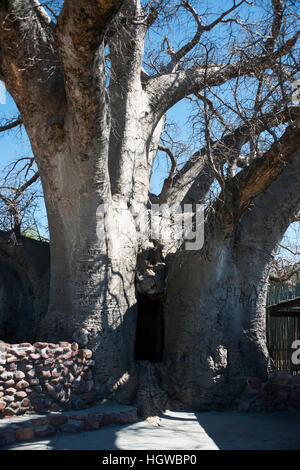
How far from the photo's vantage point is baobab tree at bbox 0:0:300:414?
17.2 feet

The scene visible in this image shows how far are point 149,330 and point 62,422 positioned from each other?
284cm

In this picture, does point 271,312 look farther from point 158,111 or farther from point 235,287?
point 158,111

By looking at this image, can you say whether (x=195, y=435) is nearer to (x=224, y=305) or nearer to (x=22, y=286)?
(x=224, y=305)

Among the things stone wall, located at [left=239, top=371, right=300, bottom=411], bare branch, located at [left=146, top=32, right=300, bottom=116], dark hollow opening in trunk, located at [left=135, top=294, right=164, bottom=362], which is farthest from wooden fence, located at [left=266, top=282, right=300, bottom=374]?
bare branch, located at [left=146, top=32, right=300, bottom=116]

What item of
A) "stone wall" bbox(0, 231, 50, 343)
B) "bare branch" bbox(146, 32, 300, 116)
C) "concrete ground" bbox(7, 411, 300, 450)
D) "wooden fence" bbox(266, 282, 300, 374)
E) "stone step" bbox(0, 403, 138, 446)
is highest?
"bare branch" bbox(146, 32, 300, 116)

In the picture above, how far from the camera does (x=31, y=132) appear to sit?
5.66 m

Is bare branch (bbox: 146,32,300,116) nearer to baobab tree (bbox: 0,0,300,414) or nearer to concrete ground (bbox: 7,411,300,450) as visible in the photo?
baobab tree (bbox: 0,0,300,414)

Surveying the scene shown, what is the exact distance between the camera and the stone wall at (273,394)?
5648 millimetres

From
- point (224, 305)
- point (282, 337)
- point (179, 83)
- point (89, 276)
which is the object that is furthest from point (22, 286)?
point (282, 337)

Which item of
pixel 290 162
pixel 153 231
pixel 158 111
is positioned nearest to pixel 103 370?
pixel 153 231

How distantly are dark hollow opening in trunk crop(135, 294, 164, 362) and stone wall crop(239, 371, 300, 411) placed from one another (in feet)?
4.74

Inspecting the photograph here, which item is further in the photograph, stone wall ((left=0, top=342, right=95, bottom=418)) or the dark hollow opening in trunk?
the dark hollow opening in trunk

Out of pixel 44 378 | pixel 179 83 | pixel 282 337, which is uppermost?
pixel 179 83

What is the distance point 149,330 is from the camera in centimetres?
730
